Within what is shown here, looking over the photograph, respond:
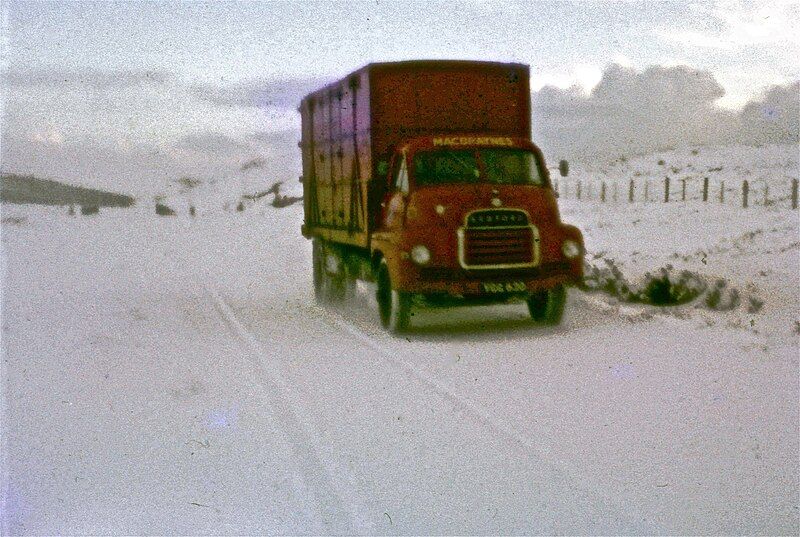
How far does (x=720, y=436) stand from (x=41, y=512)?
450cm

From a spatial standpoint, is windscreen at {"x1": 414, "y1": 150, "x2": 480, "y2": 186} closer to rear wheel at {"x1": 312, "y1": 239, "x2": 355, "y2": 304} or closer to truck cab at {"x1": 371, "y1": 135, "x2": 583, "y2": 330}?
truck cab at {"x1": 371, "y1": 135, "x2": 583, "y2": 330}

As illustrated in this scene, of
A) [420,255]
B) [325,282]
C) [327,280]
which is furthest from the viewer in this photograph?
[325,282]

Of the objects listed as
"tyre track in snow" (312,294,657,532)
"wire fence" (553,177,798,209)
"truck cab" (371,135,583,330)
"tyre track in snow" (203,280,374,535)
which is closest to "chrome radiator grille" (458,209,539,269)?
"truck cab" (371,135,583,330)

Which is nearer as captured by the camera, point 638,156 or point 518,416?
point 518,416

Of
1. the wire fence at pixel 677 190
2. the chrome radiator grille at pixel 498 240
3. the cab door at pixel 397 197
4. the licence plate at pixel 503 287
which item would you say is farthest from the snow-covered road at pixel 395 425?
the wire fence at pixel 677 190

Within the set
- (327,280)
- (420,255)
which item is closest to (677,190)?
(327,280)

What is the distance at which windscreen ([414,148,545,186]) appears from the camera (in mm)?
12336

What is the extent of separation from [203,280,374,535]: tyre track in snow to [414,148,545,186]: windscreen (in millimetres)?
3646

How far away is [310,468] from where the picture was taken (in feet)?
19.9

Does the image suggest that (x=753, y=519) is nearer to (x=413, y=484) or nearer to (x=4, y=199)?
(x=413, y=484)

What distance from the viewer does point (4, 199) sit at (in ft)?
187

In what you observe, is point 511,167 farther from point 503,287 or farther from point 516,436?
point 516,436

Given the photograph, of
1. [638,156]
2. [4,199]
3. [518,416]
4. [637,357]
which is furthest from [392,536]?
[638,156]

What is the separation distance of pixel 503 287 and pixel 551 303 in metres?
1.06
